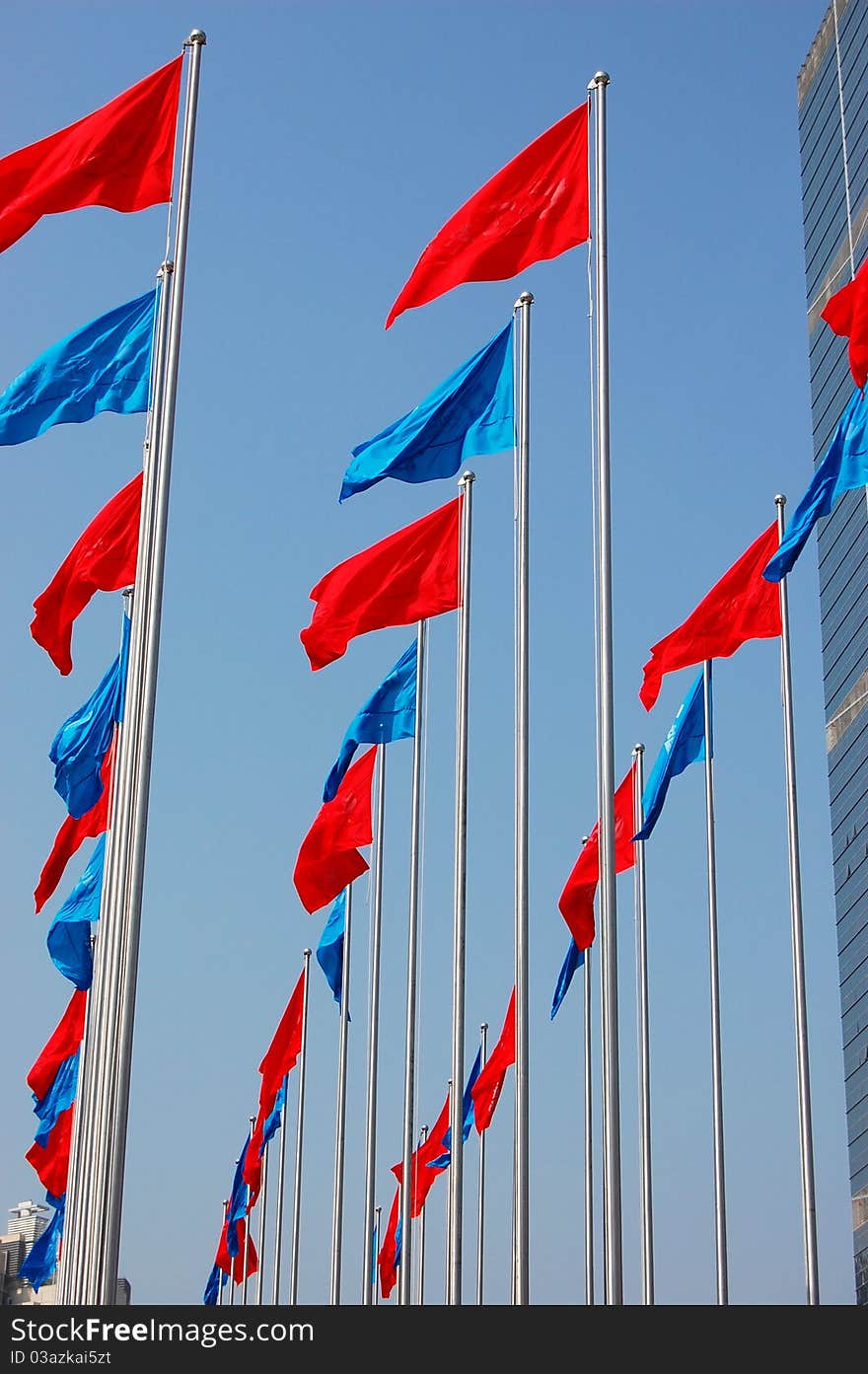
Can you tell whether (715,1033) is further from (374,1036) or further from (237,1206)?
(237,1206)

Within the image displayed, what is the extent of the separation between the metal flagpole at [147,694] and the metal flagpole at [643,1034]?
444 inches

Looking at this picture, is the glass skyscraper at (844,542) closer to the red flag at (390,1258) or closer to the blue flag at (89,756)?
the red flag at (390,1258)

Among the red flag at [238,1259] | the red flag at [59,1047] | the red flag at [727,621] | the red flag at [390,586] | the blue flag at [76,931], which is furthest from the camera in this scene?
the red flag at [238,1259]

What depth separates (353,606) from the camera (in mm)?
18875

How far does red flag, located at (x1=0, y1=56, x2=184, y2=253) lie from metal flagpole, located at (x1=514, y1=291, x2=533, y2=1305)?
4333 millimetres

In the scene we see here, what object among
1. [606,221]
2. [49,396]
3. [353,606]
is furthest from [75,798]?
[606,221]

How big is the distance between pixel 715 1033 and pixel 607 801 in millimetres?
9365

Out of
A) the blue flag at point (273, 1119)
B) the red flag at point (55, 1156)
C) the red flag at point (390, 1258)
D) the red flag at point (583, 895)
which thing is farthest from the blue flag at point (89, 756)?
the red flag at point (390, 1258)

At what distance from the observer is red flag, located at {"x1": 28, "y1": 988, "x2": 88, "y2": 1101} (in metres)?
30.8

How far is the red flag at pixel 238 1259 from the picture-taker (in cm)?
5091

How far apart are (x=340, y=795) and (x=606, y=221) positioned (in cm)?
975

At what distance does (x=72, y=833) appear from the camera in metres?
22.6

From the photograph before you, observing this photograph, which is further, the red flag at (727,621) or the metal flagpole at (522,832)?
the red flag at (727,621)

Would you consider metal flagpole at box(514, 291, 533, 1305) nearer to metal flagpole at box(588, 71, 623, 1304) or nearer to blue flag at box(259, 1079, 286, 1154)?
metal flagpole at box(588, 71, 623, 1304)
